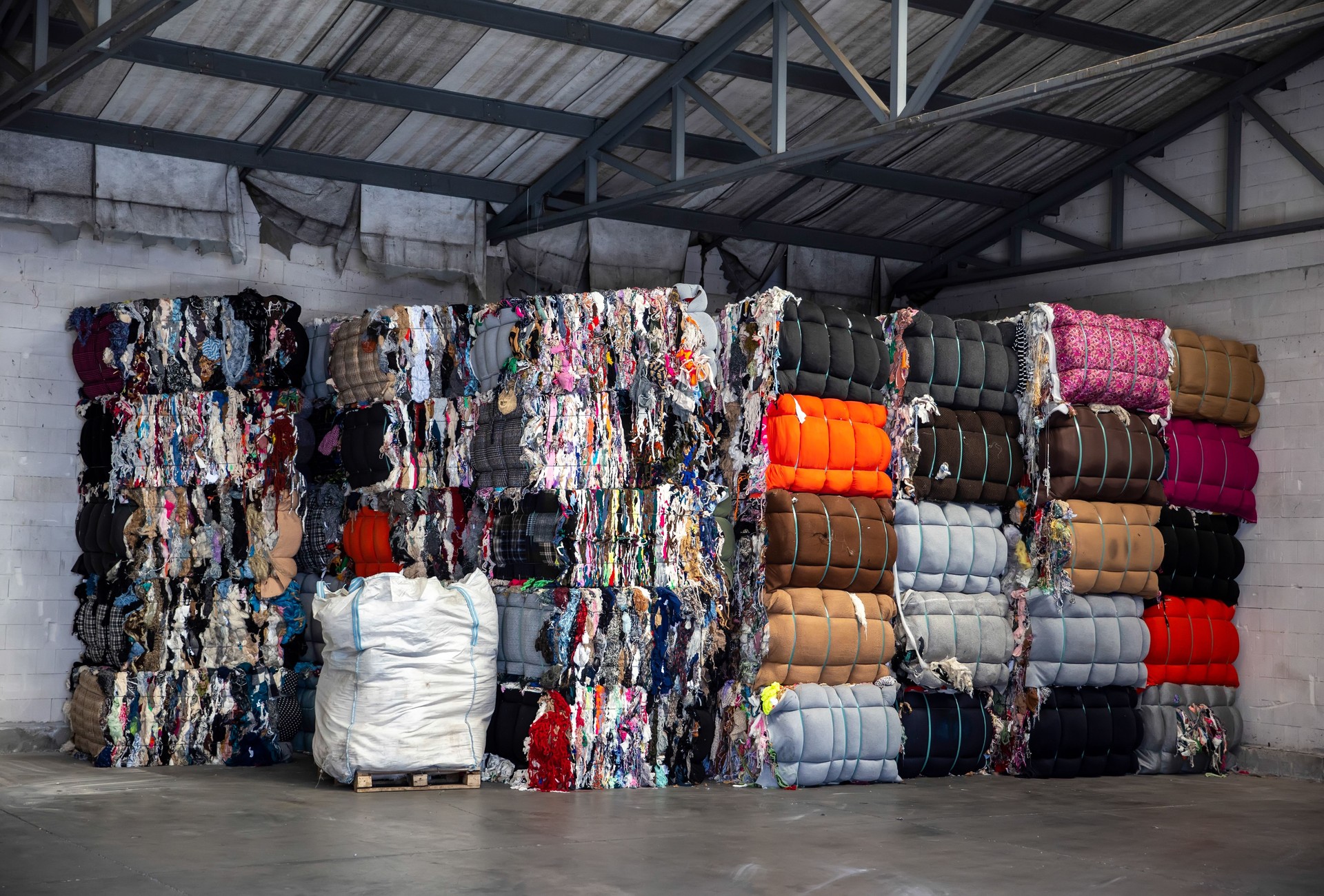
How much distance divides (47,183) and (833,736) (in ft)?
23.7

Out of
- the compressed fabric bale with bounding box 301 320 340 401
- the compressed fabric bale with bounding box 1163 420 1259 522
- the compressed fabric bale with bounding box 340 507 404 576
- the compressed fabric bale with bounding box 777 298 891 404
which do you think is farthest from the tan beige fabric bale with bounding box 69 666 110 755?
the compressed fabric bale with bounding box 1163 420 1259 522

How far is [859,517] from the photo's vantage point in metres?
10.3

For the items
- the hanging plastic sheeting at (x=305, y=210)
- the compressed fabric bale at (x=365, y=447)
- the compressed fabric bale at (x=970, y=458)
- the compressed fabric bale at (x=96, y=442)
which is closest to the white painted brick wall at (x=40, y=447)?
the compressed fabric bale at (x=96, y=442)

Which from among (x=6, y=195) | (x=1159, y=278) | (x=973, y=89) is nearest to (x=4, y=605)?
(x=6, y=195)

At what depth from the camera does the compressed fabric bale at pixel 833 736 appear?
32.2ft

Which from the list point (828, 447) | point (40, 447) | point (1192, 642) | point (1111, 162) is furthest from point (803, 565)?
point (1111, 162)

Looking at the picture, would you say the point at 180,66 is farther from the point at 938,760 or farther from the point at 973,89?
the point at 938,760

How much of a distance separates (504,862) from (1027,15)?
772 centimetres

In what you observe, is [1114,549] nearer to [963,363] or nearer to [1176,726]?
[1176,726]

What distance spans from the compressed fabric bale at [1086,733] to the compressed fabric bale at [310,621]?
563cm

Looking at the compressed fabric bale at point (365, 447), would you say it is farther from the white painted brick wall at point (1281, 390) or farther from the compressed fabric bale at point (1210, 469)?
the white painted brick wall at point (1281, 390)

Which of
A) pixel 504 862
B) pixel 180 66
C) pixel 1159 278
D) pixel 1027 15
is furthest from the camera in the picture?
pixel 1159 278

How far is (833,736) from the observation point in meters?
9.95

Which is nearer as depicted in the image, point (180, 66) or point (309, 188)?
point (180, 66)
